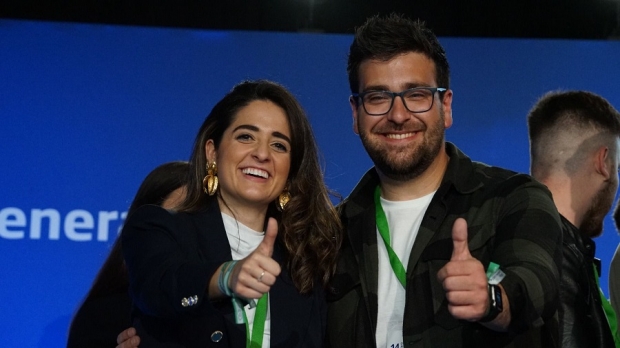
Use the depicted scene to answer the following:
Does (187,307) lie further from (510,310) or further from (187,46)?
(187,46)

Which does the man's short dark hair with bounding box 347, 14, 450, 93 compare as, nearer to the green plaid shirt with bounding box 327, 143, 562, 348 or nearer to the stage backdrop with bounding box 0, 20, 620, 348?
the green plaid shirt with bounding box 327, 143, 562, 348

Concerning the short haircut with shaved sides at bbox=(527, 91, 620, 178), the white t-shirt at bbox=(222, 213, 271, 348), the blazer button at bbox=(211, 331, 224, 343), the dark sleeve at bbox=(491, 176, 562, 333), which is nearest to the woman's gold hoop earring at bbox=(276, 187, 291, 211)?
the white t-shirt at bbox=(222, 213, 271, 348)

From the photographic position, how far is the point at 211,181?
2818 millimetres

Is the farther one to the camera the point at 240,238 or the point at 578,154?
the point at 578,154

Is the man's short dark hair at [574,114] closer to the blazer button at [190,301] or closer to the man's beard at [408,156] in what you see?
the man's beard at [408,156]

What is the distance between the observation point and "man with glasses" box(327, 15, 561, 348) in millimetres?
2590

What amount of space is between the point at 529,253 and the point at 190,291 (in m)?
0.85

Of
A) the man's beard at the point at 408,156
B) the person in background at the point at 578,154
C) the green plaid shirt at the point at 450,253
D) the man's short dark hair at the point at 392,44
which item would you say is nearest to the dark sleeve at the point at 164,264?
the green plaid shirt at the point at 450,253

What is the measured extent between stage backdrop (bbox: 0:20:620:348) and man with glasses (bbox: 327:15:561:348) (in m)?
1.84

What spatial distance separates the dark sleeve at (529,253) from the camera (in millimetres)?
2199

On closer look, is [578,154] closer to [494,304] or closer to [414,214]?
[414,214]

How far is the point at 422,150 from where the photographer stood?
285 cm

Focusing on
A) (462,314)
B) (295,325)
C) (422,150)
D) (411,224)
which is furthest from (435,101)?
(462,314)

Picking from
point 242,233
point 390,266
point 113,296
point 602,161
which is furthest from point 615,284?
point 113,296
